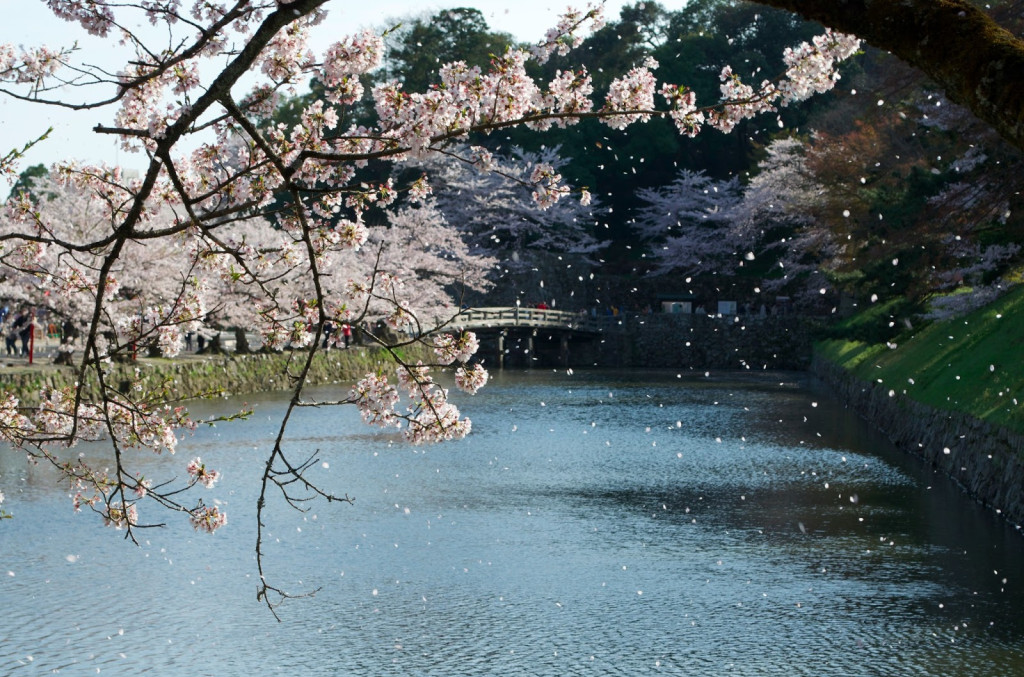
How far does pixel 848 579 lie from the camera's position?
1318 centimetres

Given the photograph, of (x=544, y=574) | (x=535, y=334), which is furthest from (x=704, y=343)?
→ (x=544, y=574)

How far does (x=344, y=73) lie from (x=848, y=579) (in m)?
8.89

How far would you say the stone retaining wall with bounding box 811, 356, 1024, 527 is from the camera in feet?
51.7

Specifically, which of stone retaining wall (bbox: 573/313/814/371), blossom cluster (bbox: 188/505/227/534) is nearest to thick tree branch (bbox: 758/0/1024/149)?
blossom cluster (bbox: 188/505/227/534)

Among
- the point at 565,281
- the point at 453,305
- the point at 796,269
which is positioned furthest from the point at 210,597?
the point at 565,281

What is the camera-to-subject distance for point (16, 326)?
33.1 metres

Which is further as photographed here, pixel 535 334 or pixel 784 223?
pixel 535 334

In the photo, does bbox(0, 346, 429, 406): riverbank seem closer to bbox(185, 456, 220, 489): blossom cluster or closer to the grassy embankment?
the grassy embankment

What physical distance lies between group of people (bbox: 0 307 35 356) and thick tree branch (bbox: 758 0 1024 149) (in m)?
27.9

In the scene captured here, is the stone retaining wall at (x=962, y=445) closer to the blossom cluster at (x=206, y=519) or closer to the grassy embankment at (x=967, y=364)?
the grassy embankment at (x=967, y=364)

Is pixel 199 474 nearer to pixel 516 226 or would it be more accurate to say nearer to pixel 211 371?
pixel 211 371

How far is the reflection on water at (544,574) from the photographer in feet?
34.7

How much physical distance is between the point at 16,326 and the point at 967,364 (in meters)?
24.7

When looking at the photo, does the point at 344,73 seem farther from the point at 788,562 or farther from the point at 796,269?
the point at 796,269
